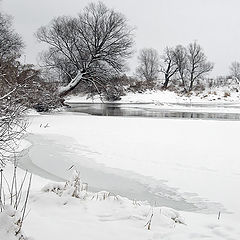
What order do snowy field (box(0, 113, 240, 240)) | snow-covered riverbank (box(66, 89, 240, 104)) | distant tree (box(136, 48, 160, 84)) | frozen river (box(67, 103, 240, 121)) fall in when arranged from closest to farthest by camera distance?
snowy field (box(0, 113, 240, 240)), frozen river (box(67, 103, 240, 121)), snow-covered riverbank (box(66, 89, 240, 104)), distant tree (box(136, 48, 160, 84))

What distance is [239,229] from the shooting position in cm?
353

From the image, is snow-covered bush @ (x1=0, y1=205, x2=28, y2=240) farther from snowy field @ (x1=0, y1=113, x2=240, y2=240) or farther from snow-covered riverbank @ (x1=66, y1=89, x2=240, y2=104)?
snow-covered riverbank @ (x1=66, y1=89, x2=240, y2=104)

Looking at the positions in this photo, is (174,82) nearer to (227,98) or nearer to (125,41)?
(227,98)

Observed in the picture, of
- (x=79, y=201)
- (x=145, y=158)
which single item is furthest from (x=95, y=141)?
(x=79, y=201)

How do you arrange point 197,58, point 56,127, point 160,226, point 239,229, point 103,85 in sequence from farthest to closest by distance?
point 197,58
point 103,85
point 56,127
point 239,229
point 160,226

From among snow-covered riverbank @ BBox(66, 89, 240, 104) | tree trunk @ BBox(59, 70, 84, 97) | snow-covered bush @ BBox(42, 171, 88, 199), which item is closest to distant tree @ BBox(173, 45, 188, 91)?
snow-covered riverbank @ BBox(66, 89, 240, 104)

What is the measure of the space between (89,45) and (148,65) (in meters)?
39.9

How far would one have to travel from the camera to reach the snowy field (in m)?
3.24

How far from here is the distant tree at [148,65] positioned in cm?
6378

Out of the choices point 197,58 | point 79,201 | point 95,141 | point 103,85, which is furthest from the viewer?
point 197,58

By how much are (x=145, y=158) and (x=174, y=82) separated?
5140cm

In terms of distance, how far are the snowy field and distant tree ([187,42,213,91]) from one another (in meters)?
45.3

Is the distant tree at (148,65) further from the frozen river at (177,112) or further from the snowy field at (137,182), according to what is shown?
the snowy field at (137,182)

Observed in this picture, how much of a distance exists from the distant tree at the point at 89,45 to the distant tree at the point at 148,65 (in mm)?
38214
